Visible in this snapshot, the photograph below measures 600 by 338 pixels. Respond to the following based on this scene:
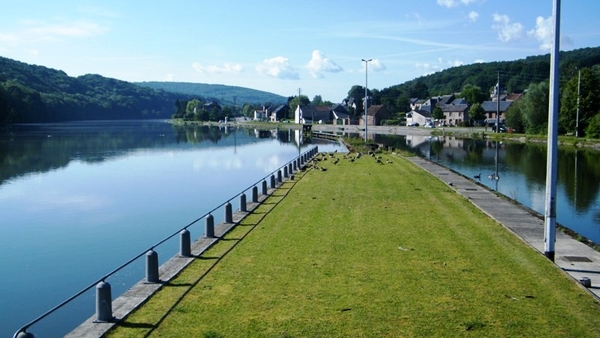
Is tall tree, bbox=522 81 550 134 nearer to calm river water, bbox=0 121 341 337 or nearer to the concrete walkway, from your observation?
calm river water, bbox=0 121 341 337

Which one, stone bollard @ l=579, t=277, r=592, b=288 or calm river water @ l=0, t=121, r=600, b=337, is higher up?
stone bollard @ l=579, t=277, r=592, b=288

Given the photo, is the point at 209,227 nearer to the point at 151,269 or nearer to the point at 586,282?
the point at 151,269

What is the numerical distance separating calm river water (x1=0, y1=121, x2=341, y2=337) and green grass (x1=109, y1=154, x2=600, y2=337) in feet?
10.8

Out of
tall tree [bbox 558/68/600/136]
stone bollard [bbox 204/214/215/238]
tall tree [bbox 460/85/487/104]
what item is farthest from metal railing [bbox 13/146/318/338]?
tall tree [bbox 460/85/487/104]

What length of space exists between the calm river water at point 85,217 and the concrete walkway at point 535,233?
11.3m

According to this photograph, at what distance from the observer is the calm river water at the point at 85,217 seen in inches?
593

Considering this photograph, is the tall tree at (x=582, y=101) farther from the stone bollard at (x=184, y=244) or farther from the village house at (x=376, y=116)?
the village house at (x=376, y=116)

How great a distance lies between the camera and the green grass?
34.0ft

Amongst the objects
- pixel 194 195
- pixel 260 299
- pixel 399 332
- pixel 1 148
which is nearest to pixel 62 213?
pixel 194 195

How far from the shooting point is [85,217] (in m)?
25.5

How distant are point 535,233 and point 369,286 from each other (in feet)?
26.1

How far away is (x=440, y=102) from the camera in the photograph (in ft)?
551

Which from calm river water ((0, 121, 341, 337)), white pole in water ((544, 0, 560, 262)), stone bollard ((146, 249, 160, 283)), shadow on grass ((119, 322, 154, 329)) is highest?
white pole in water ((544, 0, 560, 262))

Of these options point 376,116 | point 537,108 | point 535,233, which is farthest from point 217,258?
point 376,116
